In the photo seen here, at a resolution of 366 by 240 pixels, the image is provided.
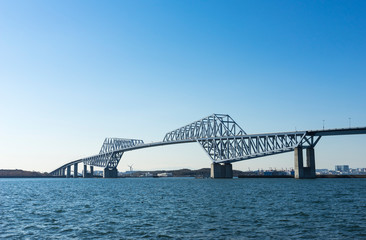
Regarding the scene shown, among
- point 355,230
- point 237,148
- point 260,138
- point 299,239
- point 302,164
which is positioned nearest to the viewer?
point 299,239

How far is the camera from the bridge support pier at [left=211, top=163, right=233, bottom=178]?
134500 mm

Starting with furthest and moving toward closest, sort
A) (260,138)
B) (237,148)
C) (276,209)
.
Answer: (237,148)
(260,138)
(276,209)

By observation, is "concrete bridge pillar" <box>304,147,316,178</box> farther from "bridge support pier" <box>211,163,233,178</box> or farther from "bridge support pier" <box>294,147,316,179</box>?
"bridge support pier" <box>211,163,233,178</box>

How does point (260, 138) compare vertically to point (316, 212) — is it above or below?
above

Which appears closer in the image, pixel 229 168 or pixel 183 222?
pixel 183 222

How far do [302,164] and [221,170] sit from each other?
40.0 m

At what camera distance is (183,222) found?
84.4 feet

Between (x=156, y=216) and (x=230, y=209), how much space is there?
7.66 meters

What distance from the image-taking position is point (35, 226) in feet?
83.4

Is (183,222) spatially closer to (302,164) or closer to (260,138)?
(302,164)

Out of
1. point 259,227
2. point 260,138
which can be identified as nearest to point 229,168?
point 260,138

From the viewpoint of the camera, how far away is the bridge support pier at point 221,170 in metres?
134

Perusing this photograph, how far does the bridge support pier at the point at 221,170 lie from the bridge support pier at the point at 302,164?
36826mm

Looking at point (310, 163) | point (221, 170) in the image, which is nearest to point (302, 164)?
point (310, 163)
